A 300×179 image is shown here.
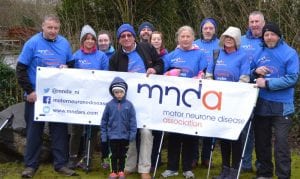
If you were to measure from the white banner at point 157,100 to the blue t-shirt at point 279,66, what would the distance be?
27 cm

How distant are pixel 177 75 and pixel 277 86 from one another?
148 centimetres

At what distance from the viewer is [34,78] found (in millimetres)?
7746

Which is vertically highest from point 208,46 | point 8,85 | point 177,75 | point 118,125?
point 208,46

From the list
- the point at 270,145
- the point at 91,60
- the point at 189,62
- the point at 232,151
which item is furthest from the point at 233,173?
A: the point at 91,60

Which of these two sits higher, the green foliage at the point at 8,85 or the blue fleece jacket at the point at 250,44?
the blue fleece jacket at the point at 250,44

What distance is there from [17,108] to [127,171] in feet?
8.23

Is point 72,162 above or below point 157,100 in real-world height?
below

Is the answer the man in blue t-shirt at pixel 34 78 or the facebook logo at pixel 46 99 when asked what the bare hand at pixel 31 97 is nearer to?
the man in blue t-shirt at pixel 34 78

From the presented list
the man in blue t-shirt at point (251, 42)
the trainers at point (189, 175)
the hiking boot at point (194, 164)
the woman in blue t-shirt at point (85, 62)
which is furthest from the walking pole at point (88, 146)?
the man in blue t-shirt at point (251, 42)

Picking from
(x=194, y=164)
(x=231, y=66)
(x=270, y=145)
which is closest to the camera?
(x=231, y=66)

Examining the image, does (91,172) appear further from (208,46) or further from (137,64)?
(208,46)

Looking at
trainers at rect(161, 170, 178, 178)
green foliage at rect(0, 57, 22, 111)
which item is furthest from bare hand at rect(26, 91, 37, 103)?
green foliage at rect(0, 57, 22, 111)

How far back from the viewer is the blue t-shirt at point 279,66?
22.6 ft

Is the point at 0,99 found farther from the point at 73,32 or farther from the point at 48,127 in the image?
the point at 48,127
